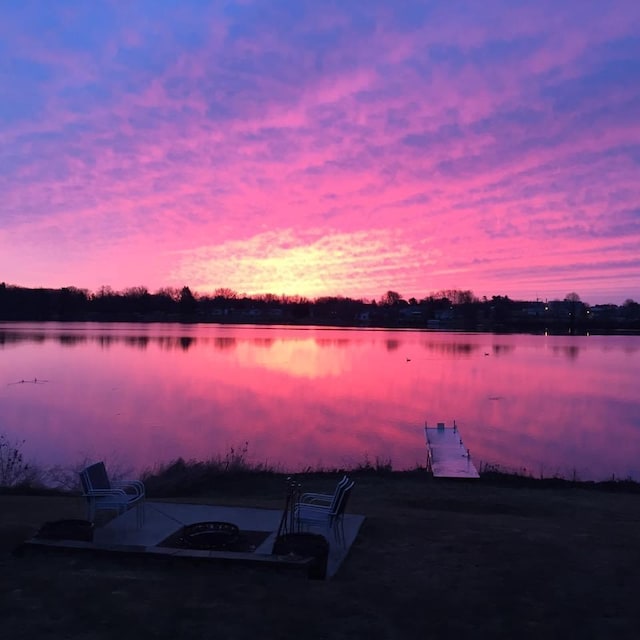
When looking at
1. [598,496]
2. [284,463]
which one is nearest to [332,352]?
[284,463]

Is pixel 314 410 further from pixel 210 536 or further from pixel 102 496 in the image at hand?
pixel 210 536

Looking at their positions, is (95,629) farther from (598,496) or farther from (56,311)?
(56,311)

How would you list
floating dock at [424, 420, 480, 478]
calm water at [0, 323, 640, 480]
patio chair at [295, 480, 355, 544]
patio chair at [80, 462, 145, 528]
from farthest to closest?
calm water at [0, 323, 640, 480], floating dock at [424, 420, 480, 478], patio chair at [80, 462, 145, 528], patio chair at [295, 480, 355, 544]

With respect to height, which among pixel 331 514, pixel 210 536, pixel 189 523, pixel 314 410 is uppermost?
pixel 331 514

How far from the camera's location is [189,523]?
7.55 metres

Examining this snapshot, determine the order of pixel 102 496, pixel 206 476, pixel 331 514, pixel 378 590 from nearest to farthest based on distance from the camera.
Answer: pixel 378 590
pixel 331 514
pixel 102 496
pixel 206 476

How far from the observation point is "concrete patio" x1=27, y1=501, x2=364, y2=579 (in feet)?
19.3

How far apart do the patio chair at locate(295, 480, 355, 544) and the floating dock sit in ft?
21.2

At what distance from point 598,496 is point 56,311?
130 metres

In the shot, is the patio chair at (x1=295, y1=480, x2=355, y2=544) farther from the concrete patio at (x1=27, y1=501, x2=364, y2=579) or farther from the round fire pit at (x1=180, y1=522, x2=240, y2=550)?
the round fire pit at (x1=180, y1=522, x2=240, y2=550)

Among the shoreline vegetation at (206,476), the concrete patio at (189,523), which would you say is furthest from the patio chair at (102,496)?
the shoreline vegetation at (206,476)

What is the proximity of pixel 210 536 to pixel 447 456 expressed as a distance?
959 centimetres

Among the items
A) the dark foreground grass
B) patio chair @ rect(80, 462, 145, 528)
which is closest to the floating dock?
the dark foreground grass

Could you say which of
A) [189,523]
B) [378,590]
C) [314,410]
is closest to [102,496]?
[189,523]
